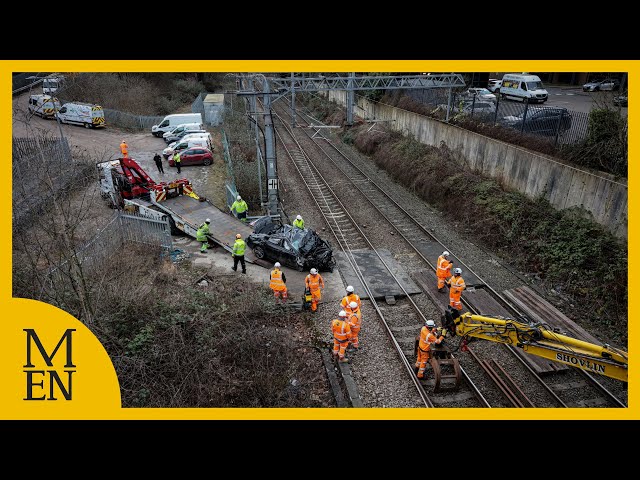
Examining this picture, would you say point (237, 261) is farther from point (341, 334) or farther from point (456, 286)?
point (456, 286)

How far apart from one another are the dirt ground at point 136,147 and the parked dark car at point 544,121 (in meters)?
14.2

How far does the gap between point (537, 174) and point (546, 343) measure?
9733mm

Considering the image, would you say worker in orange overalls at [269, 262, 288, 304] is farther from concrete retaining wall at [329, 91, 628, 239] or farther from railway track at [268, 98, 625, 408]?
concrete retaining wall at [329, 91, 628, 239]

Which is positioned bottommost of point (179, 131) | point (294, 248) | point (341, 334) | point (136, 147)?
point (341, 334)

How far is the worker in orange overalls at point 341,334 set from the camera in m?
9.58

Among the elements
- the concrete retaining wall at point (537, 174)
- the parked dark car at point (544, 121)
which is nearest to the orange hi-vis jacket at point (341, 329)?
the concrete retaining wall at point (537, 174)

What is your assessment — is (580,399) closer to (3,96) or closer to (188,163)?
(3,96)

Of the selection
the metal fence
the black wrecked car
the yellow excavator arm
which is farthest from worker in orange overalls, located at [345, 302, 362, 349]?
the metal fence

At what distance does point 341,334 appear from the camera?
31.6 ft

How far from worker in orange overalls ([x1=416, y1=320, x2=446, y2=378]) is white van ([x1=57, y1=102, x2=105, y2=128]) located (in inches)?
1254

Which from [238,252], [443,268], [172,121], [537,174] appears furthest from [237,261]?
[172,121]

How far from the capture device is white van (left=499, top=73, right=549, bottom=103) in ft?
91.9

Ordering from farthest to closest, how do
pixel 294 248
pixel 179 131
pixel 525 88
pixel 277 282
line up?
pixel 179 131 < pixel 525 88 < pixel 294 248 < pixel 277 282

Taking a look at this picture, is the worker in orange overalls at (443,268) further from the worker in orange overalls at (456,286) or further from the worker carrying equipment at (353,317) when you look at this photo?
the worker carrying equipment at (353,317)
